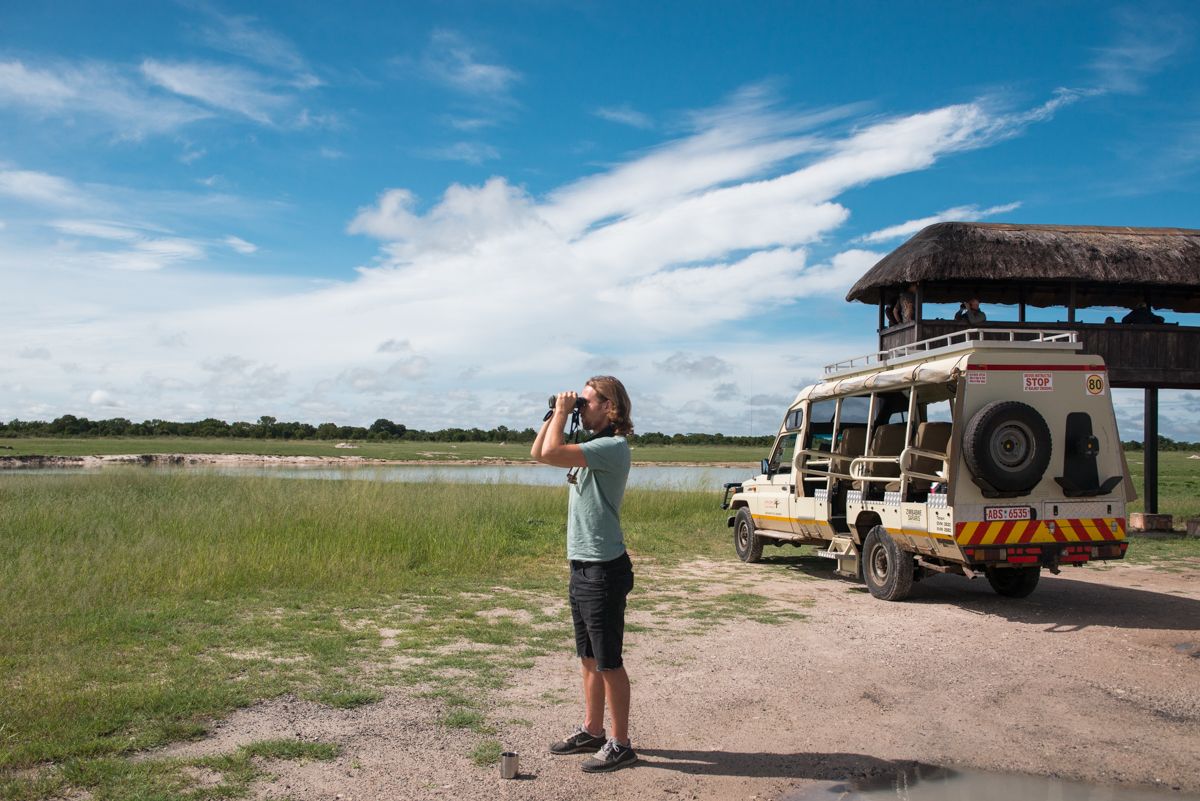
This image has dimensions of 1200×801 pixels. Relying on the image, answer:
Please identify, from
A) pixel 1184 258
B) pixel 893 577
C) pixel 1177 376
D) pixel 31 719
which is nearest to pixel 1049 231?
pixel 1184 258

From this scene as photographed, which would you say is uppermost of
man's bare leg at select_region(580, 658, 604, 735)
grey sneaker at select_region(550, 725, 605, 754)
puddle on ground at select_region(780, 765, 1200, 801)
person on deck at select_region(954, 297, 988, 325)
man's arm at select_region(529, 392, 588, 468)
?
person on deck at select_region(954, 297, 988, 325)

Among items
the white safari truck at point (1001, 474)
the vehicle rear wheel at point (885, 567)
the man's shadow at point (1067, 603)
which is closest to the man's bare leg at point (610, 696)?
the white safari truck at point (1001, 474)

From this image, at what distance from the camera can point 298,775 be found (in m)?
3.92

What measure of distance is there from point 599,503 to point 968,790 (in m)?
2.28

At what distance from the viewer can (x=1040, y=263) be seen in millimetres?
15648

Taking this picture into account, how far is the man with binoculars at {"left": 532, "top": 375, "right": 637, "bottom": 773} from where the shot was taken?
407 centimetres

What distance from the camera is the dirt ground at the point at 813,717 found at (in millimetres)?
3994

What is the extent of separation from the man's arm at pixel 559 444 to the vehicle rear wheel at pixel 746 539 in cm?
928

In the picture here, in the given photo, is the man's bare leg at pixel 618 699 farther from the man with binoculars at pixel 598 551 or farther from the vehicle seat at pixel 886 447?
the vehicle seat at pixel 886 447

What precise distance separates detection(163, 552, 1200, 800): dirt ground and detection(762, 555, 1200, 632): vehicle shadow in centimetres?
16

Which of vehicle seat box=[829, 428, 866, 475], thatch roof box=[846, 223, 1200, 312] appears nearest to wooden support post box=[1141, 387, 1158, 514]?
thatch roof box=[846, 223, 1200, 312]

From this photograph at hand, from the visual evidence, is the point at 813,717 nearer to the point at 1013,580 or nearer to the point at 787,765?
the point at 787,765

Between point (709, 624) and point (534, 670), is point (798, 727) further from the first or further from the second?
point (709, 624)

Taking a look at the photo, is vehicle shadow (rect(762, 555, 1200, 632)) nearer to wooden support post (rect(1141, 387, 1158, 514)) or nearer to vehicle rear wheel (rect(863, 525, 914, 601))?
vehicle rear wheel (rect(863, 525, 914, 601))
